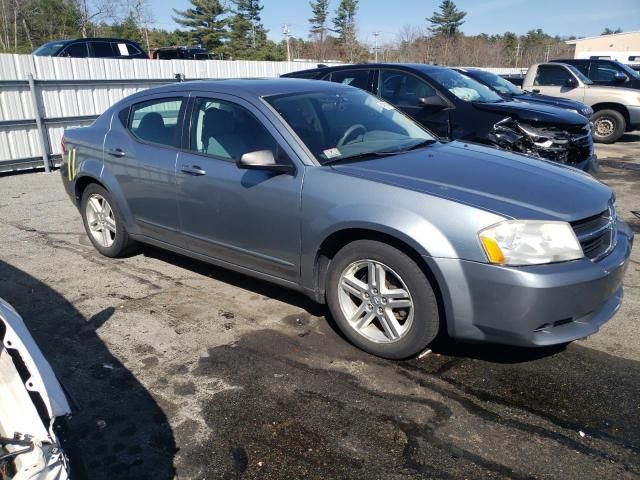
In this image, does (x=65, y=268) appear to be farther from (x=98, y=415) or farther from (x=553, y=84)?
(x=553, y=84)

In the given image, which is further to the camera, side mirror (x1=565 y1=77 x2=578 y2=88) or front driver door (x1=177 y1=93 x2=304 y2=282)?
side mirror (x1=565 y1=77 x2=578 y2=88)

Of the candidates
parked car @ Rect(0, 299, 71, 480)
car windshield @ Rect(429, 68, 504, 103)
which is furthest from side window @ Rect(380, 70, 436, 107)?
parked car @ Rect(0, 299, 71, 480)

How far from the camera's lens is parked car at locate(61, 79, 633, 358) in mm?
2910

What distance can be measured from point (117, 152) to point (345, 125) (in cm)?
207

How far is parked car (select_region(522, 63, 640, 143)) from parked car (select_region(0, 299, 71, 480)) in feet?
44.5

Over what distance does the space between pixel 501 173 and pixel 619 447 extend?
65.5 inches

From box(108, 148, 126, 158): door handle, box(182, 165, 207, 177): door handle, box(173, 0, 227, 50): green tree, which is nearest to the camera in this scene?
box(182, 165, 207, 177): door handle

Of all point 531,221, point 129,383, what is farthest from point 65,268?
point 531,221

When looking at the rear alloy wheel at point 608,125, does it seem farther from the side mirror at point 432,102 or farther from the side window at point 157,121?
the side window at point 157,121

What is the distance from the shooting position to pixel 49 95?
10.1 meters

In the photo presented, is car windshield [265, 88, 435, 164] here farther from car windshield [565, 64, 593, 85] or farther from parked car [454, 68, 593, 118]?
car windshield [565, 64, 593, 85]

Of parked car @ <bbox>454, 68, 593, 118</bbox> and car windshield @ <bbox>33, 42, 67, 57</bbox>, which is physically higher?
car windshield @ <bbox>33, 42, 67, 57</bbox>

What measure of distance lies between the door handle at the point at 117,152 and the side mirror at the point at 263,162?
1.62 m

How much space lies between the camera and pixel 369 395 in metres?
3.04
